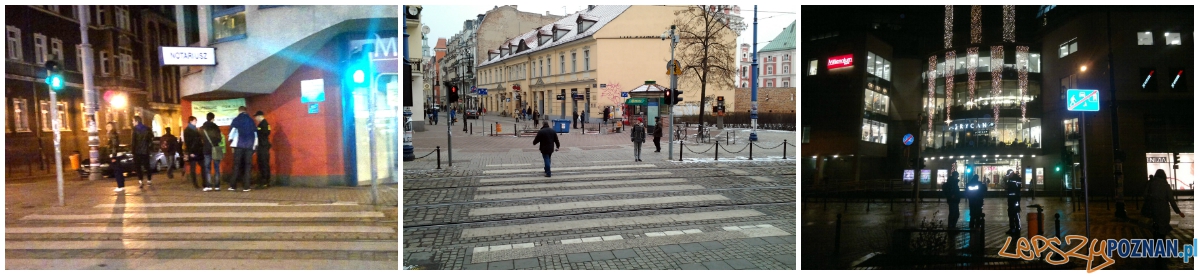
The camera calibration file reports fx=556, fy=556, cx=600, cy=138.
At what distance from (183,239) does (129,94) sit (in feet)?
3.63

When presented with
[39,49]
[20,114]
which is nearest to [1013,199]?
[39,49]

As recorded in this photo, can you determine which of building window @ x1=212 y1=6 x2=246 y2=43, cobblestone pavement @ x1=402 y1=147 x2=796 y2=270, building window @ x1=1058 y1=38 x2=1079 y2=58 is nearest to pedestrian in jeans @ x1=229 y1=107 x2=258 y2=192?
building window @ x1=212 y1=6 x2=246 y2=43

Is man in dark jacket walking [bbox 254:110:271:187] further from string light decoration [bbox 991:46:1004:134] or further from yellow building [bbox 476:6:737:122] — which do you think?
yellow building [bbox 476:6:737:122]

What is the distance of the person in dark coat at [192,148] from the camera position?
13.3 ft

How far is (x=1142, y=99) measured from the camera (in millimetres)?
3660

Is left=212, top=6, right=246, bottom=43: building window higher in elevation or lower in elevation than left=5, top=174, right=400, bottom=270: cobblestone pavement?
higher

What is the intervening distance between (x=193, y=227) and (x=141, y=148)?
0.69 meters

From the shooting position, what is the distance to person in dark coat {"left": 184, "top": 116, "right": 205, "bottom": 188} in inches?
159

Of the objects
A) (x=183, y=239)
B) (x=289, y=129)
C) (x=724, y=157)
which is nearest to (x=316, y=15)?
(x=289, y=129)

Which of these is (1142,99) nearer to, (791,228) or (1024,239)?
(1024,239)

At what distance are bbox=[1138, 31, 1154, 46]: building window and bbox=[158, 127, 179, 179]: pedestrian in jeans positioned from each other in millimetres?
6710

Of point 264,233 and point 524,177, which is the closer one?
point 264,233

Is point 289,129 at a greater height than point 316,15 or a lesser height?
lesser

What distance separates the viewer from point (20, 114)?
4004 millimetres
